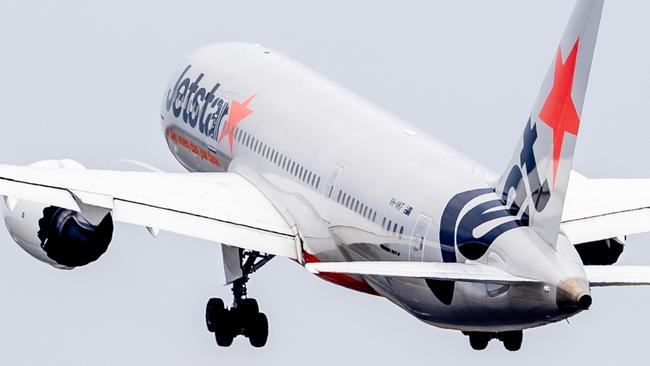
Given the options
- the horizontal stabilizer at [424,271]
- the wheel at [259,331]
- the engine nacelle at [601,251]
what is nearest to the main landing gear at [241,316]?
the wheel at [259,331]

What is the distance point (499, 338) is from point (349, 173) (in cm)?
486

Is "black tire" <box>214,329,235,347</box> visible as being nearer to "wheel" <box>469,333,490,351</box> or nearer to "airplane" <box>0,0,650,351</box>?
"airplane" <box>0,0,650,351</box>

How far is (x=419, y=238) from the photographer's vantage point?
56188 millimetres

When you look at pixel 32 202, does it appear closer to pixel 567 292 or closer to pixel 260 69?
pixel 260 69

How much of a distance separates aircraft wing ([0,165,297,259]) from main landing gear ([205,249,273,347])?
1614 millimetres

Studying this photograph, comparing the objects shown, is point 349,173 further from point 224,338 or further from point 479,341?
point 224,338

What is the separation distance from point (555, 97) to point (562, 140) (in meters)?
0.81

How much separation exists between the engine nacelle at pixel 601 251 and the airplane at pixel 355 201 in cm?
3

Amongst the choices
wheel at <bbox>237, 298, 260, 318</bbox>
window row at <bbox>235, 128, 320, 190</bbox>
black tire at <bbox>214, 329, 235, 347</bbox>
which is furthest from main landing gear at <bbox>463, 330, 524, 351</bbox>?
black tire at <bbox>214, 329, 235, 347</bbox>

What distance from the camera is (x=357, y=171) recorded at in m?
59.8

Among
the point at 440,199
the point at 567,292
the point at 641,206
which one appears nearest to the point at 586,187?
the point at 641,206

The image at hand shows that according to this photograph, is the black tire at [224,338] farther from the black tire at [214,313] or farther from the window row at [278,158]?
the window row at [278,158]

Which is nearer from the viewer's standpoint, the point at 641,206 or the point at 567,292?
the point at 567,292

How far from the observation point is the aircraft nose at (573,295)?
51625 millimetres
